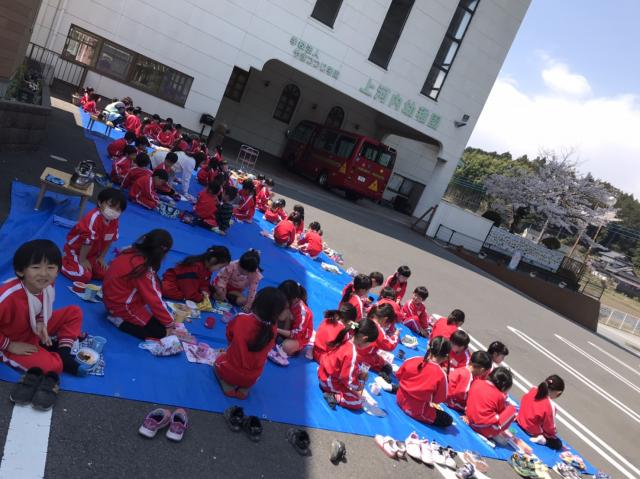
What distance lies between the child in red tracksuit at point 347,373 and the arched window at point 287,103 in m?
22.6

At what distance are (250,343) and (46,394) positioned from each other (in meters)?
1.58

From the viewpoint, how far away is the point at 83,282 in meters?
5.03

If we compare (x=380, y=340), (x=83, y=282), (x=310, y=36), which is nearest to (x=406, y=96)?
(x=310, y=36)

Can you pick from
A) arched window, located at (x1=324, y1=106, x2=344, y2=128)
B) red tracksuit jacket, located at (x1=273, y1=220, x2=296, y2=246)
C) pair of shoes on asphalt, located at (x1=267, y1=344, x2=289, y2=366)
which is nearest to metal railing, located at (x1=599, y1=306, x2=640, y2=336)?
arched window, located at (x1=324, y1=106, x2=344, y2=128)

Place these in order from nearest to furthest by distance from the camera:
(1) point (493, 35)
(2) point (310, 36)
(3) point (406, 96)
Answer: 1. (2) point (310, 36)
2. (3) point (406, 96)
3. (1) point (493, 35)

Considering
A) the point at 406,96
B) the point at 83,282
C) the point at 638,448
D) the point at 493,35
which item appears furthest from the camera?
the point at 493,35

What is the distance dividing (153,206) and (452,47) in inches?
779

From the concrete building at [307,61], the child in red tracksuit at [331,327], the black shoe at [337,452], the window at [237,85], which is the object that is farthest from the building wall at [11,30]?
the window at [237,85]

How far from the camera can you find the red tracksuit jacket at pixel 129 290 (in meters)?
4.43

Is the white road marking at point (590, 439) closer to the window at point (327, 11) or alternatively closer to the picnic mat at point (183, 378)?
the picnic mat at point (183, 378)

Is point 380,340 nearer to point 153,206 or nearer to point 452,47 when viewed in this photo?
point 153,206

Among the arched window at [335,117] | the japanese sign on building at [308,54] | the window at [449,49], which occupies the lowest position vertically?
the arched window at [335,117]

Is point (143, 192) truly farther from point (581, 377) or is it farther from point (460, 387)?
point (581, 377)

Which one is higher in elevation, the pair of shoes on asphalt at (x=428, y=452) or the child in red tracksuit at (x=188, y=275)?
the child in red tracksuit at (x=188, y=275)
